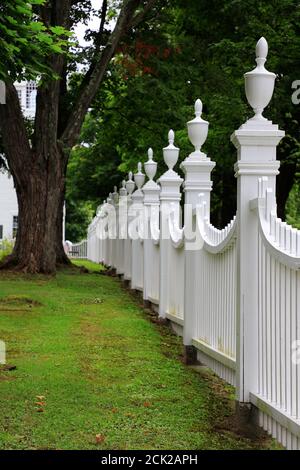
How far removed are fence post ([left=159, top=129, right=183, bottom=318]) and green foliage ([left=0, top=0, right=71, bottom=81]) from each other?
3.58 metres

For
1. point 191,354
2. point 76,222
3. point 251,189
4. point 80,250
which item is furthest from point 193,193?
point 76,222

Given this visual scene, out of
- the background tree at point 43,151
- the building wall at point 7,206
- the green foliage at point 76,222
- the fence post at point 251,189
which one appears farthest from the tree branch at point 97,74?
the green foliage at point 76,222

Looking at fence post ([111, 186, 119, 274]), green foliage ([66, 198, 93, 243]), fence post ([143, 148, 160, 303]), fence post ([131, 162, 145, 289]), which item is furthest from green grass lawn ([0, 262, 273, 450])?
green foliage ([66, 198, 93, 243])

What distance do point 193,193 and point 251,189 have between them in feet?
8.84

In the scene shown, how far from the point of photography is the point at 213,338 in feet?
22.9

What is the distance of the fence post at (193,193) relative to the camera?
7.86 meters

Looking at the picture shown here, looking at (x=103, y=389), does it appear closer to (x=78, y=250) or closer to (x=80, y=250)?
(x=80, y=250)

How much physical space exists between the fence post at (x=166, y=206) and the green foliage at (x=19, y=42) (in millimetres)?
3579

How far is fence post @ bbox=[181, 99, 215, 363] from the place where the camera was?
7.86 meters

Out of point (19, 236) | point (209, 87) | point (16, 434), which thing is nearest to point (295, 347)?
point (16, 434)

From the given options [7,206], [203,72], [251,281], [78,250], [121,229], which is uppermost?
[203,72]

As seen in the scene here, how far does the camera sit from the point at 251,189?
533 centimetres

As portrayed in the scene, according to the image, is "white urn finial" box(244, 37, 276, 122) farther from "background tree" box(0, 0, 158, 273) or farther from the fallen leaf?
"background tree" box(0, 0, 158, 273)

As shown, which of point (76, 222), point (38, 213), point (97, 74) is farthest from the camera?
point (76, 222)
